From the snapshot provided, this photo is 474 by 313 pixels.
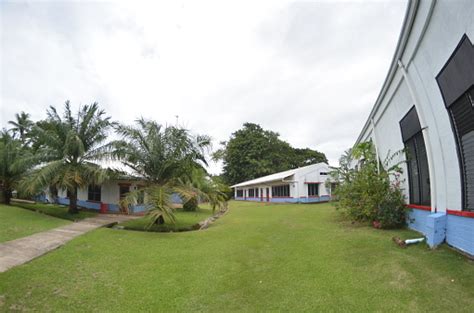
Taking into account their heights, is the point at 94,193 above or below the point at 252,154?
below

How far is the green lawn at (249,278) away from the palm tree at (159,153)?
3.95 m

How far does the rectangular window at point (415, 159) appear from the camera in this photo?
6.82 m

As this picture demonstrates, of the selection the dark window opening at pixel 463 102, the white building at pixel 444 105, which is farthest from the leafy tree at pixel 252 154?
the dark window opening at pixel 463 102

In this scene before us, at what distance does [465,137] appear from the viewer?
4.65 metres

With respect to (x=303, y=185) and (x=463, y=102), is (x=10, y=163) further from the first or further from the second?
Answer: (x=303, y=185)

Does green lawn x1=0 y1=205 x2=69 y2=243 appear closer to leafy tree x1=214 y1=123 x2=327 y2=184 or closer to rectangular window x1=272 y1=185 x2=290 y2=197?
rectangular window x1=272 y1=185 x2=290 y2=197

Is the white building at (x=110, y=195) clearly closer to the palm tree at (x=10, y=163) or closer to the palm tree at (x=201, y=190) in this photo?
the palm tree at (x=10, y=163)

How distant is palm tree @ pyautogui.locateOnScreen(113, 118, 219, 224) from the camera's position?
10312 millimetres

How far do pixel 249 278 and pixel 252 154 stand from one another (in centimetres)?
3910

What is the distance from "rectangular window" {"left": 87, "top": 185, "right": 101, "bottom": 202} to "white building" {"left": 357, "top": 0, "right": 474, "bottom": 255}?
17.1m

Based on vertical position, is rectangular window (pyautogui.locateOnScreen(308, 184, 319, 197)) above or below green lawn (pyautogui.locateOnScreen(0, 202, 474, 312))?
above

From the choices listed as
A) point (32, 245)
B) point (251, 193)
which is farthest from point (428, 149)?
point (251, 193)

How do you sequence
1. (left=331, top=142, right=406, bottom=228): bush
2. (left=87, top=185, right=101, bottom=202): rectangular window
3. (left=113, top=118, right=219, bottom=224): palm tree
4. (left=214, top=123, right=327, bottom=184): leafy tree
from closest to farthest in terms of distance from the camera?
1. (left=331, top=142, right=406, bottom=228): bush
2. (left=113, top=118, right=219, bottom=224): palm tree
3. (left=87, top=185, right=101, bottom=202): rectangular window
4. (left=214, top=123, right=327, bottom=184): leafy tree

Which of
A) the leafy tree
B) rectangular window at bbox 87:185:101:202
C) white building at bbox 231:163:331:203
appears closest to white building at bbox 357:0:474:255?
white building at bbox 231:163:331:203
